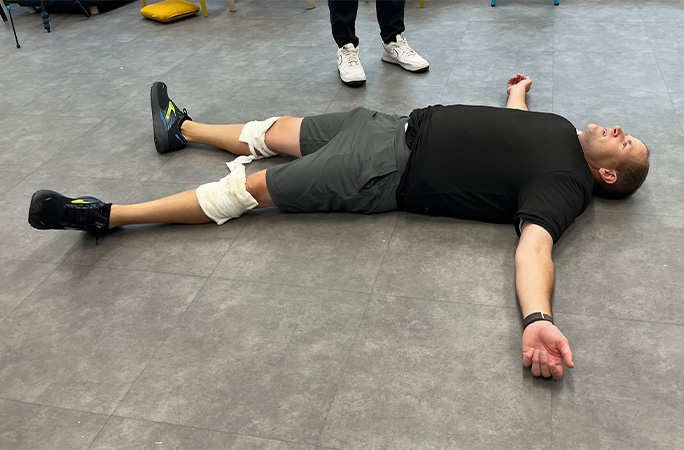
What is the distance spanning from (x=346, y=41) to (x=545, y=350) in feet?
7.50

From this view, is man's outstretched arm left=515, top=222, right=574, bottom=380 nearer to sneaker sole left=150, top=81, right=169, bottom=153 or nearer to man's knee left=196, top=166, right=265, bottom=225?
man's knee left=196, top=166, right=265, bottom=225

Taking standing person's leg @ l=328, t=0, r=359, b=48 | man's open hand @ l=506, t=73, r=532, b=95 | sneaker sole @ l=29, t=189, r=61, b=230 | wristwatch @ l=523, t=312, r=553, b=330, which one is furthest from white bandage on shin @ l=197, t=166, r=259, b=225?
standing person's leg @ l=328, t=0, r=359, b=48

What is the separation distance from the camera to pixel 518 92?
9.26ft

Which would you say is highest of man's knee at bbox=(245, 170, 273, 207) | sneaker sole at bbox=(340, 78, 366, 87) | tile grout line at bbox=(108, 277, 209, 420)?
man's knee at bbox=(245, 170, 273, 207)

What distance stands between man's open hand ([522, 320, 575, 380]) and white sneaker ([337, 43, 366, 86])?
1.96m

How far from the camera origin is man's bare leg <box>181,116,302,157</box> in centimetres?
260

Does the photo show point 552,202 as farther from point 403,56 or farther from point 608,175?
point 403,56

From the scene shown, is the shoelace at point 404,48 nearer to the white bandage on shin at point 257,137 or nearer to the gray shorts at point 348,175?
the white bandage on shin at point 257,137

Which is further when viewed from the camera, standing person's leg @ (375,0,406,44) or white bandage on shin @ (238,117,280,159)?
standing person's leg @ (375,0,406,44)

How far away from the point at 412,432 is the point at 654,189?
1385 millimetres

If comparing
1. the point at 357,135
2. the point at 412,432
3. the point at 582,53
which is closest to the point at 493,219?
the point at 357,135

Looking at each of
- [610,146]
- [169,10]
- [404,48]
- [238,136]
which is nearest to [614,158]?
[610,146]

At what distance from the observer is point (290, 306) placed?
195 centimetres

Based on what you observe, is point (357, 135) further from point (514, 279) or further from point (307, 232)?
point (514, 279)
